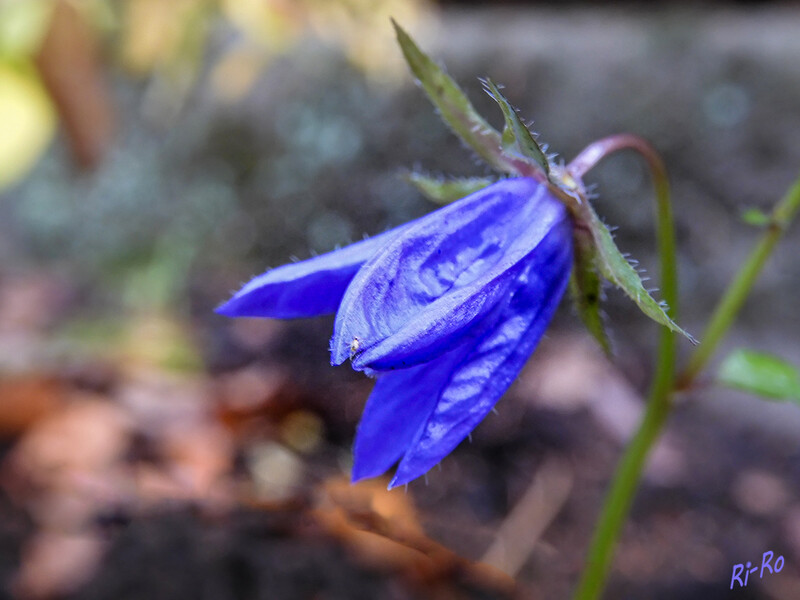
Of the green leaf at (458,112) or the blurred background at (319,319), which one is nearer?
the green leaf at (458,112)

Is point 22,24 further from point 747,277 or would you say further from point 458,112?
point 747,277

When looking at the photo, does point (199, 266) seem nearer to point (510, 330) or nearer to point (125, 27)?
point (125, 27)

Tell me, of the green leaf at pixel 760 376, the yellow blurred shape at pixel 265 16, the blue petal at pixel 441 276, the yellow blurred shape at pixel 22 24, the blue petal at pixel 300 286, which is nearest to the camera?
the blue petal at pixel 441 276

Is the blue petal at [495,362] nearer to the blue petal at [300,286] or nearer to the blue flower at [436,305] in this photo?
the blue flower at [436,305]

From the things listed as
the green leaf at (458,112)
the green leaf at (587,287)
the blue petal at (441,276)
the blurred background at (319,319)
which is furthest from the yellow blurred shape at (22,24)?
the green leaf at (587,287)

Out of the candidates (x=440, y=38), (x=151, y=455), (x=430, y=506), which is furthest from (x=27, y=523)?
(x=440, y=38)
